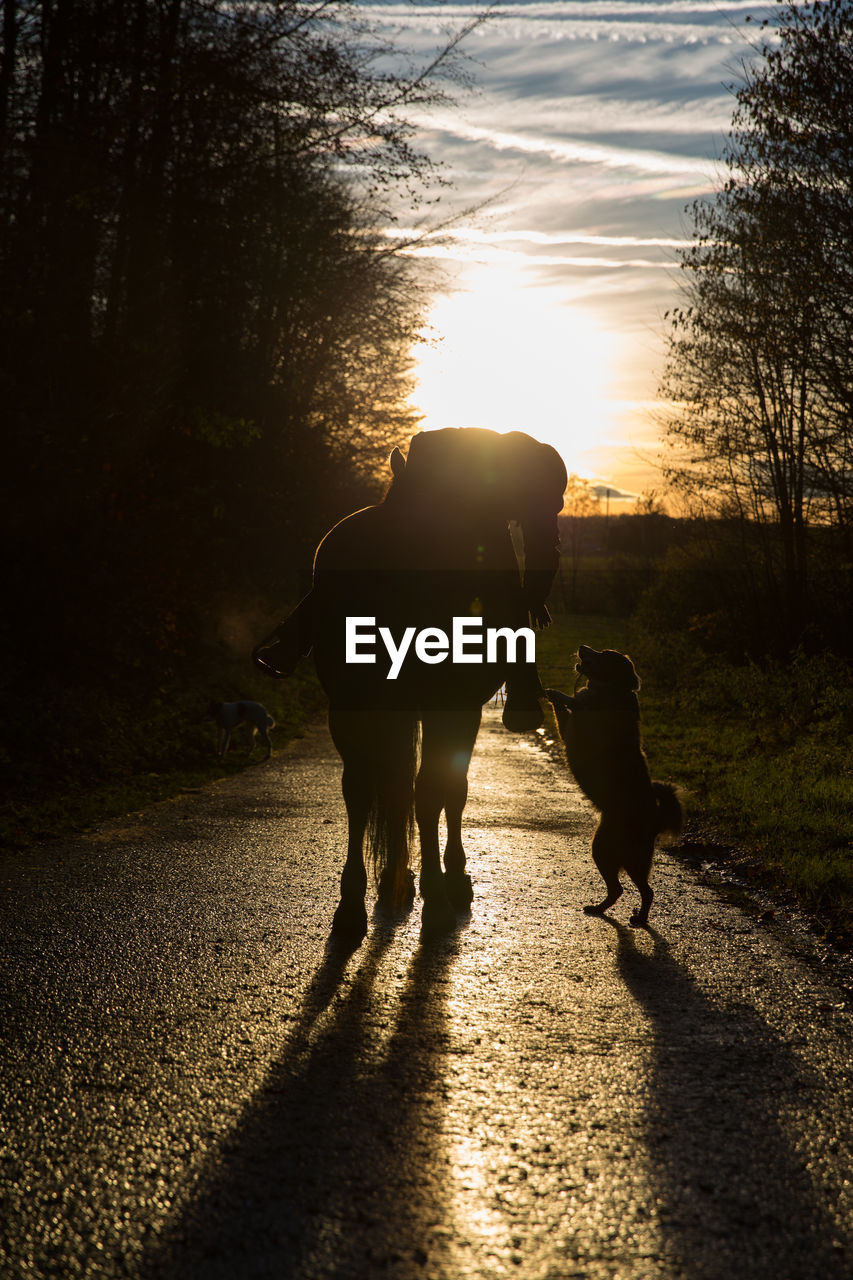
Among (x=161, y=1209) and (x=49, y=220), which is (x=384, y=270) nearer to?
(x=49, y=220)

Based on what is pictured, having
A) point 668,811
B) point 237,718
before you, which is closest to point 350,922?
point 668,811

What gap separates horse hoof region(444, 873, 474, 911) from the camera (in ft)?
18.5

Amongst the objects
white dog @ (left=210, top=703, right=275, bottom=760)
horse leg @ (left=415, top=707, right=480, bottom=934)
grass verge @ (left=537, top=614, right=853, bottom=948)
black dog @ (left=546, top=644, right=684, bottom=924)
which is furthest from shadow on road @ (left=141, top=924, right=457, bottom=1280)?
white dog @ (left=210, top=703, right=275, bottom=760)

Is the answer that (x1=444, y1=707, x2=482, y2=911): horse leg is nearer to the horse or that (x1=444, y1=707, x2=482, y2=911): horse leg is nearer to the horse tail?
the horse

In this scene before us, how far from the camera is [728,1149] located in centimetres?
303

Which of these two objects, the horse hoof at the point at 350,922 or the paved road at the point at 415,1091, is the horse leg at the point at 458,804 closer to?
the paved road at the point at 415,1091

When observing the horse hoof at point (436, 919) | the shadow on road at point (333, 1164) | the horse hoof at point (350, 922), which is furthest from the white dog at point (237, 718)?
the shadow on road at point (333, 1164)

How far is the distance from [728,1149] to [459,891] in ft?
8.86

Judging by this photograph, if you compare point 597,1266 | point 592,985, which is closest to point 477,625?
point 592,985

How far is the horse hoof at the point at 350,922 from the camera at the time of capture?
16.3ft

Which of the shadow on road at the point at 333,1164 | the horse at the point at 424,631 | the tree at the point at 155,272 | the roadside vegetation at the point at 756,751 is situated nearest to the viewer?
the shadow on road at the point at 333,1164

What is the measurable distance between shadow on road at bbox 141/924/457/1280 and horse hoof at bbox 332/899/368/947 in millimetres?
852

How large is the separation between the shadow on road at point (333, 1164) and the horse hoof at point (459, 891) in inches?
59.3

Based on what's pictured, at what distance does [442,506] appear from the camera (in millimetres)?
5348
